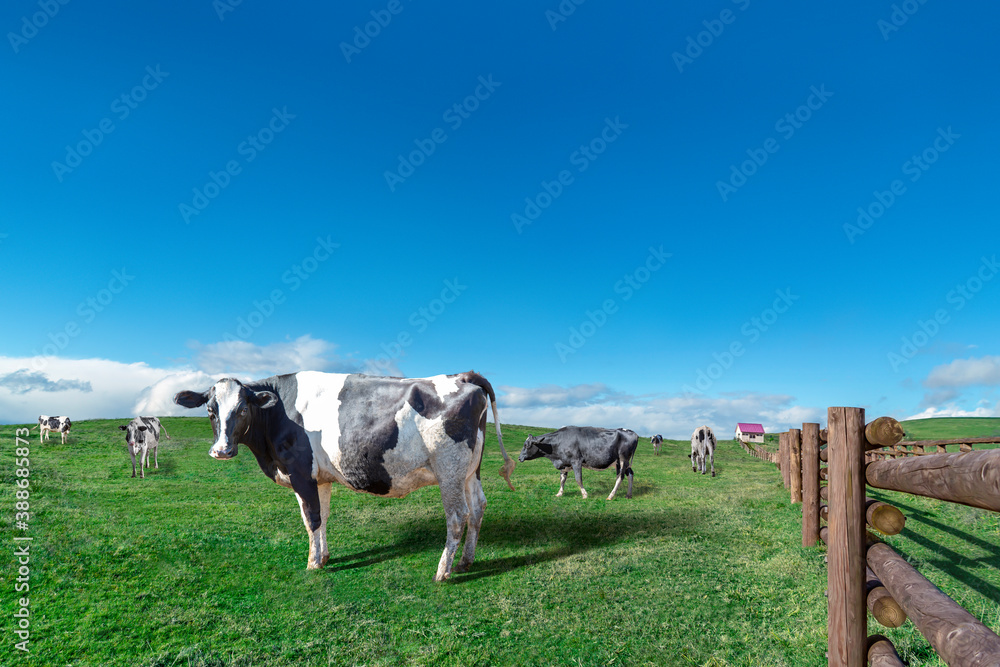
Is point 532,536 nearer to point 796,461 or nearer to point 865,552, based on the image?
point 796,461

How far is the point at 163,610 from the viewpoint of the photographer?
20.3ft

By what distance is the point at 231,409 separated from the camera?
7598 millimetres

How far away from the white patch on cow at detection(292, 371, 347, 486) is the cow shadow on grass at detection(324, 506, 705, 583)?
4.66 feet

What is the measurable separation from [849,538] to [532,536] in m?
6.59

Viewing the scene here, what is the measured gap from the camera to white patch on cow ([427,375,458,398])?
309 inches

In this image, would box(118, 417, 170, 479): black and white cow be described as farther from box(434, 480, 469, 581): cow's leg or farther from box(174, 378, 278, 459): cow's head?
box(434, 480, 469, 581): cow's leg

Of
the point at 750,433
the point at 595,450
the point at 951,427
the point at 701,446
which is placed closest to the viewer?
the point at 595,450

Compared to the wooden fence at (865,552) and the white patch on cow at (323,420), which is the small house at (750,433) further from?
the wooden fence at (865,552)

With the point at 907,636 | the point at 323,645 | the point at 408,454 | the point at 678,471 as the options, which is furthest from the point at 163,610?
the point at 678,471

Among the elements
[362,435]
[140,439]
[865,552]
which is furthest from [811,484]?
[140,439]

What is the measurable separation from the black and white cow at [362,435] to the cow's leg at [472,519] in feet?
0.05

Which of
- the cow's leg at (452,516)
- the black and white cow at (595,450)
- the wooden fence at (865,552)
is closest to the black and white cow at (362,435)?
the cow's leg at (452,516)

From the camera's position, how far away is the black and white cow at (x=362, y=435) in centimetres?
765

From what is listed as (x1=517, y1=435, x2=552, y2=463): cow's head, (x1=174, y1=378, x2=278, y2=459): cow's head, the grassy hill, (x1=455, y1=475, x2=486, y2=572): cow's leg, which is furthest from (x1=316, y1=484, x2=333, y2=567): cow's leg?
the grassy hill
